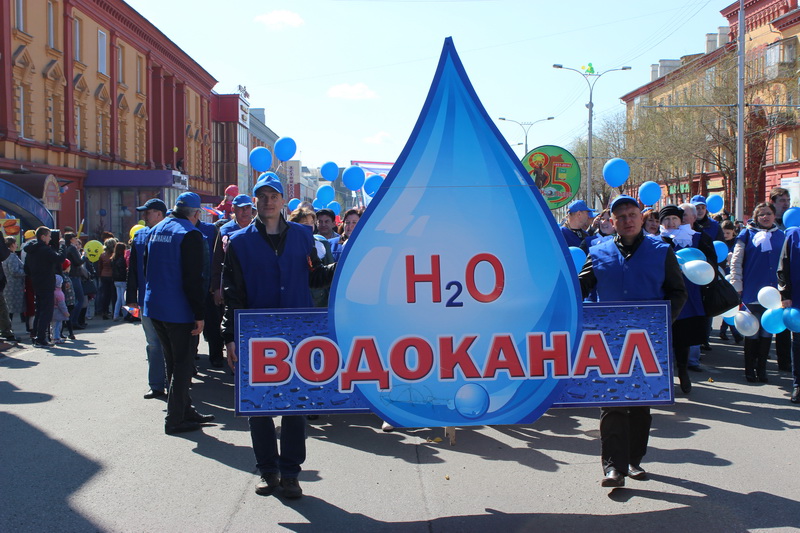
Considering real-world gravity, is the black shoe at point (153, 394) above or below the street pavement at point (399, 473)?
above

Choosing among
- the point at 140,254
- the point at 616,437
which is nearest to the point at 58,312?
the point at 140,254

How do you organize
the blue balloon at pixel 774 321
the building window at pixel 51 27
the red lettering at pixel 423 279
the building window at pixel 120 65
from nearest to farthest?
the red lettering at pixel 423 279 → the blue balloon at pixel 774 321 → the building window at pixel 51 27 → the building window at pixel 120 65

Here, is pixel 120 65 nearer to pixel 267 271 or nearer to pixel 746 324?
pixel 746 324

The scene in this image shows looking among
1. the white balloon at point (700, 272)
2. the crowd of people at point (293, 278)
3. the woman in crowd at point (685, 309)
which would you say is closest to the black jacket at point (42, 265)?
the crowd of people at point (293, 278)

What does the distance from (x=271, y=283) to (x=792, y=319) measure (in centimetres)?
477

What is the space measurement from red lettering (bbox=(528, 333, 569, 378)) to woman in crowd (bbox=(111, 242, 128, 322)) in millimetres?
12336

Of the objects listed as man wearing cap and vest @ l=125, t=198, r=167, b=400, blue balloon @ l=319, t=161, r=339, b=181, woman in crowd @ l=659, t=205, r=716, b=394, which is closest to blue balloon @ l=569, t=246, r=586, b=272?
woman in crowd @ l=659, t=205, r=716, b=394

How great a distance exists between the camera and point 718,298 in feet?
24.1

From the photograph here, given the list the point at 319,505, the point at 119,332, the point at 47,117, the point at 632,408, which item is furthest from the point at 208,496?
the point at 47,117

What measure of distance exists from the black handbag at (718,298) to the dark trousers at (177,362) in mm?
4705

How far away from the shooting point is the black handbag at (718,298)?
7.33 meters

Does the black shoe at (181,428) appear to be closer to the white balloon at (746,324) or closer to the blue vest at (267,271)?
the blue vest at (267,271)

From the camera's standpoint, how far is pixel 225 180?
60.9 meters

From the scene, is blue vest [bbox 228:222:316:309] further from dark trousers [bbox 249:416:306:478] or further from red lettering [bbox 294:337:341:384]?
dark trousers [bbox 249:416:306:478]
